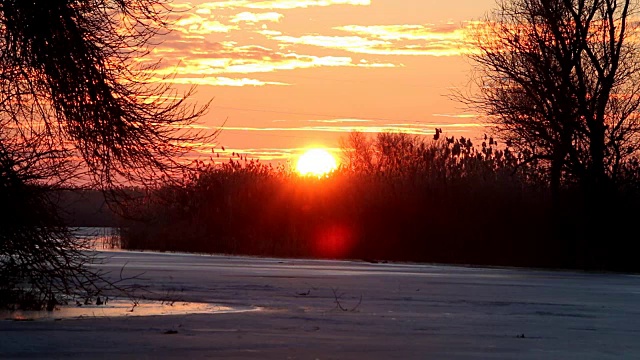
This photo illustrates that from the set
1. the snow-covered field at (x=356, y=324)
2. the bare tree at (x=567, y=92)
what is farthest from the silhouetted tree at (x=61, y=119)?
the bare tree at (x=567, y=92)

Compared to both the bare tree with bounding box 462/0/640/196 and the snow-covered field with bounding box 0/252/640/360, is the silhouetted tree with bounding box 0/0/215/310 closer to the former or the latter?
the snow-covered field with bounding box 0/252/640/360

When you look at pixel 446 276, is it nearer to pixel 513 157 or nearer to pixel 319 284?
pixel 319 284

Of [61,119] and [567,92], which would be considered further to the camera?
[567,92]

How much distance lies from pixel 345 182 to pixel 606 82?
31.7ft

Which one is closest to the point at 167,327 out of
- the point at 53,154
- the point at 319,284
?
the point at 53,154

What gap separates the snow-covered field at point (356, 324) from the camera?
10.5 metres

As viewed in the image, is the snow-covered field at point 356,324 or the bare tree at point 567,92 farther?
the bare tree at point 567,92

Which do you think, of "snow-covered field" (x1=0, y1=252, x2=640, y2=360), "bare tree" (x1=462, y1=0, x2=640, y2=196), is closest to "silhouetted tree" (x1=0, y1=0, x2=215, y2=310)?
"snow-covered field" (x1=0, y1=252, x2=640, y2=360)

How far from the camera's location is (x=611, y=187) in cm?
3722

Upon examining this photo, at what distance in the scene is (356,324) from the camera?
520 inches

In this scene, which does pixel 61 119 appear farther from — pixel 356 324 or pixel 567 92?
pixel 567 92

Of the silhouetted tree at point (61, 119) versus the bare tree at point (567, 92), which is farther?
the bare tree at point (567, 92)

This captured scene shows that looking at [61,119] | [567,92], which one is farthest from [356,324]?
[567,92]

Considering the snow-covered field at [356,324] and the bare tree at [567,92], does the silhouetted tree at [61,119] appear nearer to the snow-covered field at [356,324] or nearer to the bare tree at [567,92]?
the snow-covered field at [356,324]
